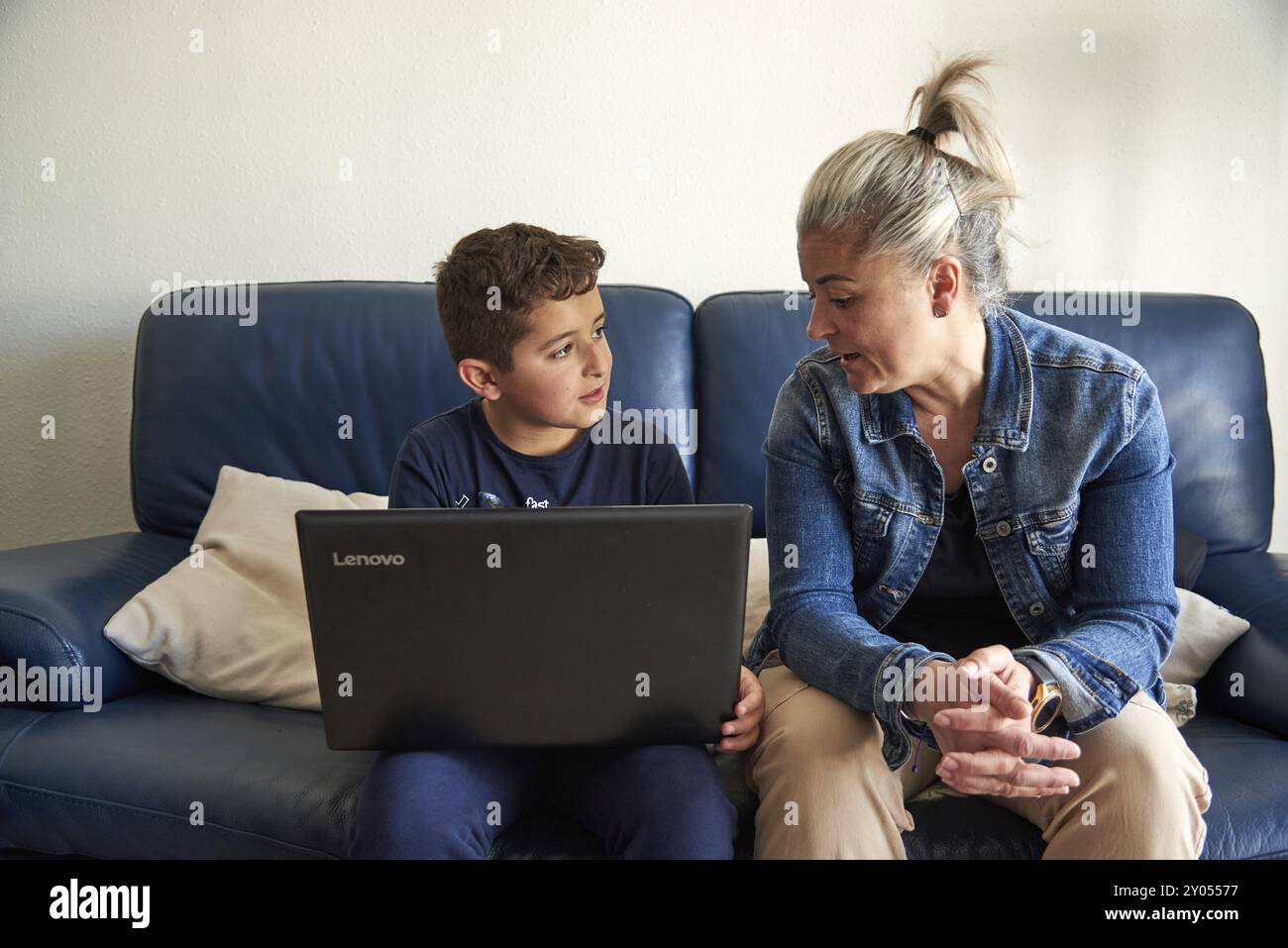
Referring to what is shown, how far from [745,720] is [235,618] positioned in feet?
2.56

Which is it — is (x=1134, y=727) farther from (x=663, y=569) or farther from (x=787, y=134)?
(x=787, y=134)

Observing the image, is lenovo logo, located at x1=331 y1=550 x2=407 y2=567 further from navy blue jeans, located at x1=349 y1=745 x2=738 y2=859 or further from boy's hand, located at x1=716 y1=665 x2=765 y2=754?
boy's hand, located at x1=716 y1=665 x2=765 y2=754

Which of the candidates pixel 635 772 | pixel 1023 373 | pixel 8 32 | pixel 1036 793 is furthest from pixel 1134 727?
pixel 8 32

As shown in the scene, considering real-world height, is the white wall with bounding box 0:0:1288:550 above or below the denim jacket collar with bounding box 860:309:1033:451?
above

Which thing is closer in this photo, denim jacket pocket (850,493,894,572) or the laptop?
the laptop

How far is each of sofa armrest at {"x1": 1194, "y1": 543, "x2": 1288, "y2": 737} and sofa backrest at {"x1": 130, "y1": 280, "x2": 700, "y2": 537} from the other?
816 millimetres

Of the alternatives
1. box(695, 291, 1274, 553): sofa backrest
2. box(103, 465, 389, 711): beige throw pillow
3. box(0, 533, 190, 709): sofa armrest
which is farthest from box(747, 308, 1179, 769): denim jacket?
box(0, 533, 190, 709): sofa armrest

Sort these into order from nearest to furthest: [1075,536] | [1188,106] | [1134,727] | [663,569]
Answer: [663,569] → [1134,727] → [1075,536] → [1188,106]

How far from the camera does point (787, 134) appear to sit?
2180 mm

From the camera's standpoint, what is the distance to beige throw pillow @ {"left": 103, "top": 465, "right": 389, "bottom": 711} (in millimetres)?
1561

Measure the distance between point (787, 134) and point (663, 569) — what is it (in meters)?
1.36

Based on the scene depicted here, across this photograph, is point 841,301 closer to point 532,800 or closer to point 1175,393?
point 532,800

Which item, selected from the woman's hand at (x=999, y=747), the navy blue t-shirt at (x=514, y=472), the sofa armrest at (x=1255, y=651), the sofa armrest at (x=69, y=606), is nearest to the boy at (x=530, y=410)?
the navy blue t-shirt at (x=514, y=472)

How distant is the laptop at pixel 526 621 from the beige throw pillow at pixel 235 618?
47cm
